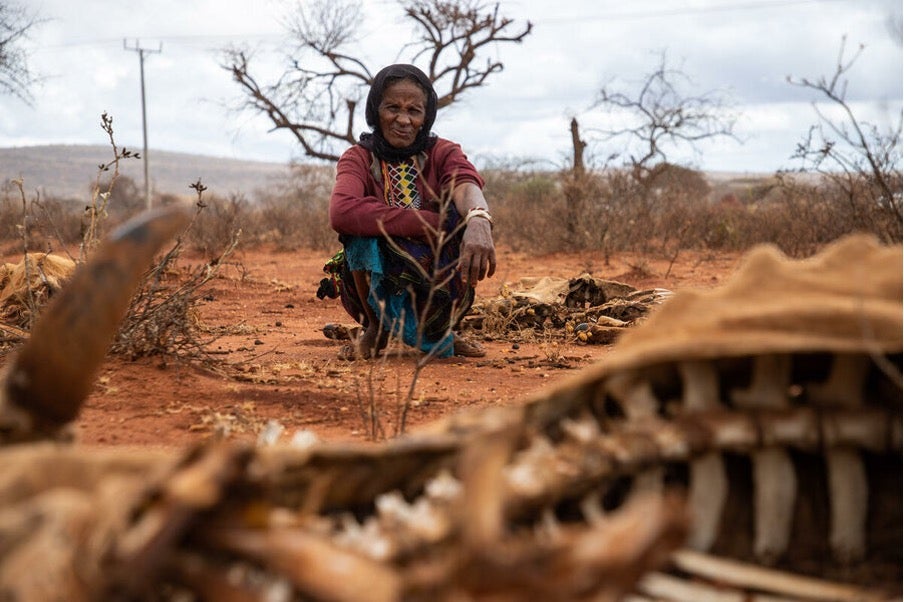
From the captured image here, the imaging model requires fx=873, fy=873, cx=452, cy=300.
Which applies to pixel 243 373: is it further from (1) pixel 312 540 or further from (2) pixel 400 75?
(1) pixel 312 540

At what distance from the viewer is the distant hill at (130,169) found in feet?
221

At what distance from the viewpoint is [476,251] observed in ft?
11.6

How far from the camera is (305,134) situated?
559 inches

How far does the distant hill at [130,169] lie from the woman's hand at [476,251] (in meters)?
58.7

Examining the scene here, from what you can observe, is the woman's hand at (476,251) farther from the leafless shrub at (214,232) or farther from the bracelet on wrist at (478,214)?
the leafless shrub at (214,232)

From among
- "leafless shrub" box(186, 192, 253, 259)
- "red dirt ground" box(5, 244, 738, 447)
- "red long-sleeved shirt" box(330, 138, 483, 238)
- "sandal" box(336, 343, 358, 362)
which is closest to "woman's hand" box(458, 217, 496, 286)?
"red long-sleeved shirt" box(330, 138, 483, 238)

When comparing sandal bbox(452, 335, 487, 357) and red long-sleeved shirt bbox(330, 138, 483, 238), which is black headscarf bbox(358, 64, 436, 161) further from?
sandal bbox(452, 335, 487, 357)

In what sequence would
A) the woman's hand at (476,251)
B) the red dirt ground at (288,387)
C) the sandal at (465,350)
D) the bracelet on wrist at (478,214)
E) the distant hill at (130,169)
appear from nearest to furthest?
the red dirt ground at (288,387), the woman's hand at (476,251), the bracelet on wrist at (478,214), the sandal at (465,350), the distant hill at (130,169)

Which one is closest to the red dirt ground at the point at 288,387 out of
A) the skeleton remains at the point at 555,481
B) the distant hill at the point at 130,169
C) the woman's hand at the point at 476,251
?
the woman's hand at the point at 476,251

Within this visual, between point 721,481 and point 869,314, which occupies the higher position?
point 869,314

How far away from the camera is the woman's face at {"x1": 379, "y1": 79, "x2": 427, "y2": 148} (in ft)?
13.1

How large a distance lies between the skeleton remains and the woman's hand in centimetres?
235

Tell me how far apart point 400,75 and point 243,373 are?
154 centimetres

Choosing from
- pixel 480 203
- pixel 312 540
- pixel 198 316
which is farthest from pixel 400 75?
pixel 312 540
